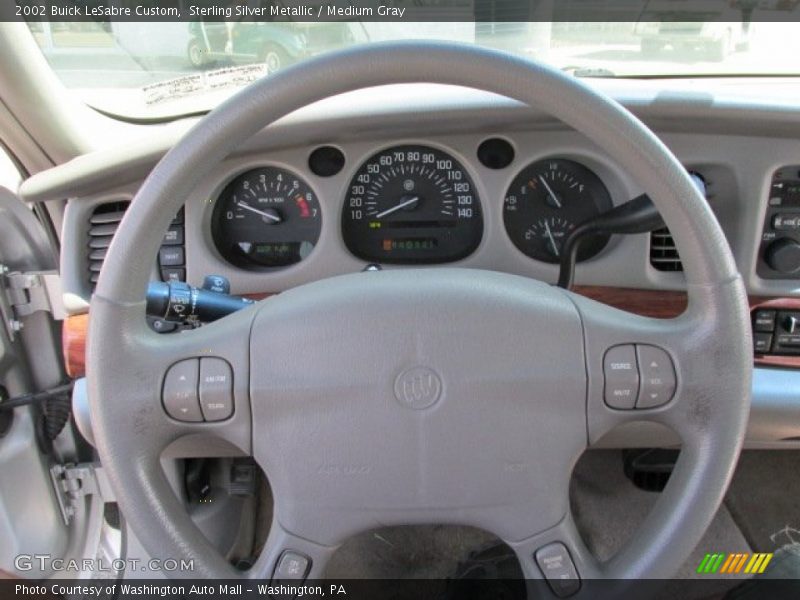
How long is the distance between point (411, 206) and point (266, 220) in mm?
329

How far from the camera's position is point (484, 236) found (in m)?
1.45

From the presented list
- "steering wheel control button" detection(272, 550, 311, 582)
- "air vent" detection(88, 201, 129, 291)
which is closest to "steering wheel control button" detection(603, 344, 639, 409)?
"steering wheel control button" detection(272, 550, 311, 582)

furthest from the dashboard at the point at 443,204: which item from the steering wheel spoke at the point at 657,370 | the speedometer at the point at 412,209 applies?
the steering wheel spoke at the point at 657,370

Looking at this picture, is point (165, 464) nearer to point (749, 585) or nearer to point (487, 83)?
point (487, 83)

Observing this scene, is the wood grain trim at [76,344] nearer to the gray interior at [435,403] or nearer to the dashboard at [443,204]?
the dashboard at [443,204]

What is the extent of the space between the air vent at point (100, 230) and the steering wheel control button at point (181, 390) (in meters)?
0.70

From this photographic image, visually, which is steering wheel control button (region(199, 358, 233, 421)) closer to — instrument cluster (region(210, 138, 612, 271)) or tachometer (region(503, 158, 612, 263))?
instrument cluster (region(210, 138, 612, 271))

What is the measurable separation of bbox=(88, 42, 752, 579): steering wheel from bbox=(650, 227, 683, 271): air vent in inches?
21.6

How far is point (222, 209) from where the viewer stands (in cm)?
147

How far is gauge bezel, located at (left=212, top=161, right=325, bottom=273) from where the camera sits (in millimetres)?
1405

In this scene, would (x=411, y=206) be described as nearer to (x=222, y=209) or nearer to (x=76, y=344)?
(x=222, y=209)

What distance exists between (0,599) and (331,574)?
2.64 feet

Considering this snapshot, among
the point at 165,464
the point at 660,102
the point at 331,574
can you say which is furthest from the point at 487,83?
the point at 331,574

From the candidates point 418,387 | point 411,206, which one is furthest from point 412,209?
point 418,387
